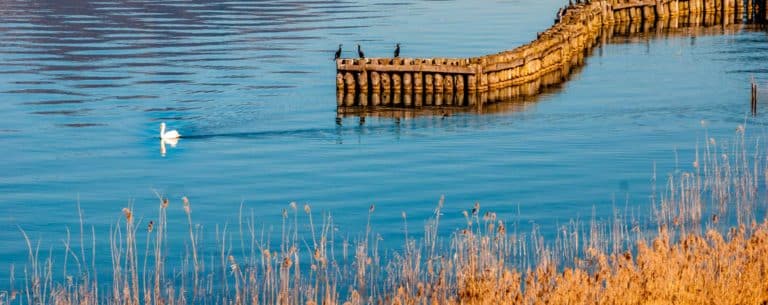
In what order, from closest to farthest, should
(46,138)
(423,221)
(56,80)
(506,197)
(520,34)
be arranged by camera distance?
1. (423,221)
2. (506,197)
3. (46,138)
4. (56,80)
5. (520,34)

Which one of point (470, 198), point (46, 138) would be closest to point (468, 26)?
point (46, 138)

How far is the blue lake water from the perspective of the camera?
25.7 meters

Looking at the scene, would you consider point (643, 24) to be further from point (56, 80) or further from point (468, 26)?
point (56, 80)

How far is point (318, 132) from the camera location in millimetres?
35812

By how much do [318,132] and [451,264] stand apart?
20942mm

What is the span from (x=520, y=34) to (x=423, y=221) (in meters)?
43.8

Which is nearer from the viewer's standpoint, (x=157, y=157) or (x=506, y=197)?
(x=506, y=197)

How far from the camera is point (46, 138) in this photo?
35344 mm

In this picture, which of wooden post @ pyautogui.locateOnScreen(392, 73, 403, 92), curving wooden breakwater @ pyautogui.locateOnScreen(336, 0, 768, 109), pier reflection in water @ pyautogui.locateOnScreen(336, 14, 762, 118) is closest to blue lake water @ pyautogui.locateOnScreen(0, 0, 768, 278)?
pier reflection in water @ pyautogui.locateOnScreen(336, 14, 762, 118)

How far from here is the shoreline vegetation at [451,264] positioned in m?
13.3

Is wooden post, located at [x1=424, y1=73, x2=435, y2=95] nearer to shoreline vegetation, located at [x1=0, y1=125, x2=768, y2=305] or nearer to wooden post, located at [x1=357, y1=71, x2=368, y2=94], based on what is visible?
wooden post, located at [x1=357, y1=71, x2=368, y2=94]

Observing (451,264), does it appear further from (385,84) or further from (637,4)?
(637,4)

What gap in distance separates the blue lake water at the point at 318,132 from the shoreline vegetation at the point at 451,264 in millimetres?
1393

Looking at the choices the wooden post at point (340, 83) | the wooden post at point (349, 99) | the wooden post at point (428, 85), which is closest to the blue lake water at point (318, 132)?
the wooden post at point (340, 83)
